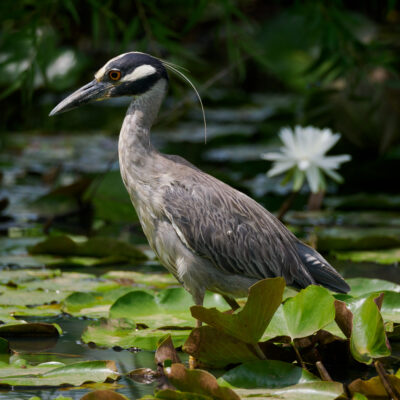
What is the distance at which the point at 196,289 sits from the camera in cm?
336

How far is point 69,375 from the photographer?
2.79 m

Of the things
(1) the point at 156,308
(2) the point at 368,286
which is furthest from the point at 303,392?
(2) the point at 368,286

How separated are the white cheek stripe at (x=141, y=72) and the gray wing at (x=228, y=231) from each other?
1.54 ft

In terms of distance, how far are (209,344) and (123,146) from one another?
3.37 feet

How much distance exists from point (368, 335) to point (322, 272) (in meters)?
0.74

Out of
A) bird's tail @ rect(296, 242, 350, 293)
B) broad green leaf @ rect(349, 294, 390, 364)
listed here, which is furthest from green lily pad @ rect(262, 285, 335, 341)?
bird's tail @ rect(296, 242, 350, 293)

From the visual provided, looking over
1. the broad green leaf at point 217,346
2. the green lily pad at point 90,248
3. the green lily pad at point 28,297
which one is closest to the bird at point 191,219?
the broad green leaf at point 217,346

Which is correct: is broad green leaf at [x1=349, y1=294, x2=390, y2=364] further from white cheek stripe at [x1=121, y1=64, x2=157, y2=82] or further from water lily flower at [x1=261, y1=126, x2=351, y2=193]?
water lily flower at [x1=261, y1=126, x2=351, y2=193]

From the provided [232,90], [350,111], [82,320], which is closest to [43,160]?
[350,111]

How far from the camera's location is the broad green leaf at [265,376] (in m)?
2.75

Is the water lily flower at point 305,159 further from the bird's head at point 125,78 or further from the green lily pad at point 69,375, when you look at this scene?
the green lily pad at point 69,375

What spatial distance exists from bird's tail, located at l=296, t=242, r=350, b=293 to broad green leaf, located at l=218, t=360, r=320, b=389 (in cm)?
75

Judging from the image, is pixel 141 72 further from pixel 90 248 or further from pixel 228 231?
pixel 90 248

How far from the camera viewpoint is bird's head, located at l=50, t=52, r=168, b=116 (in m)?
3.54
